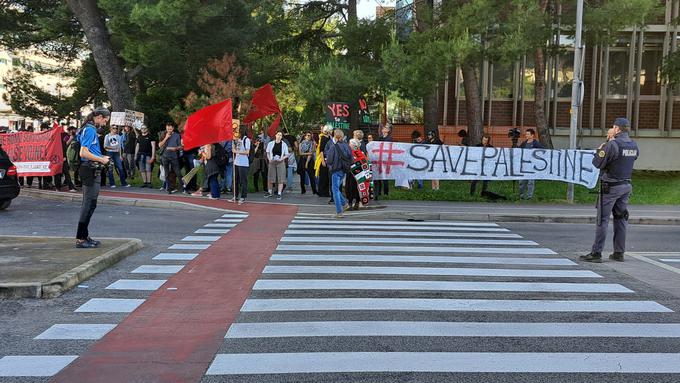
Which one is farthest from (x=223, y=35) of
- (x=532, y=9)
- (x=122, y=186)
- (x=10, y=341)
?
(x=10, y=341)

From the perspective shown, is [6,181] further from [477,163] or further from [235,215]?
[477,163]

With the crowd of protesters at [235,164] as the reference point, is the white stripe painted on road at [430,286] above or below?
below

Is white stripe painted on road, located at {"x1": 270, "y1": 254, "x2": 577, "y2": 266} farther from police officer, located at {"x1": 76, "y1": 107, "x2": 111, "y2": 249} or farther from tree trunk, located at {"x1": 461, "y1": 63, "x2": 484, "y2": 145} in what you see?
tree trunk, located at {"x1": 461, "y1": 63, "x2": 484, "y2": 145}

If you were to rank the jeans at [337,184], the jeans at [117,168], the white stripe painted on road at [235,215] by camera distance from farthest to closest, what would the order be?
the jeans at [117,168] → the white stripe painted on road at [235,215] → the jeans at [337,184]

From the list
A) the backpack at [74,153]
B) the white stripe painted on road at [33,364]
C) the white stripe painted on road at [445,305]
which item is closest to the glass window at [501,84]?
the backpack at [74,153]

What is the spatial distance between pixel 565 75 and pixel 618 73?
272 cm

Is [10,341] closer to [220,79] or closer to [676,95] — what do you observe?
[220,79]

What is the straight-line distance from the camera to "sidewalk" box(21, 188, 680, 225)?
1483 cm

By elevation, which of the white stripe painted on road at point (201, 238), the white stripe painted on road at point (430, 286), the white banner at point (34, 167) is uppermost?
the white banner at point (34, 167)

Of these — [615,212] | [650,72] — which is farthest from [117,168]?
[650,72]

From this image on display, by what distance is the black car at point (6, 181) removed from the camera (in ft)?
46.0

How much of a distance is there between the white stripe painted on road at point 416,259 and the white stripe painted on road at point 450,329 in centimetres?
313

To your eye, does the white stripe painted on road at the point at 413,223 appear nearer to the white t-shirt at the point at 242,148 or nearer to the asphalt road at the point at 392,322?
the white t-shirt at the point at 242,148

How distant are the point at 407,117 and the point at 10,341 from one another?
33.1 metres
